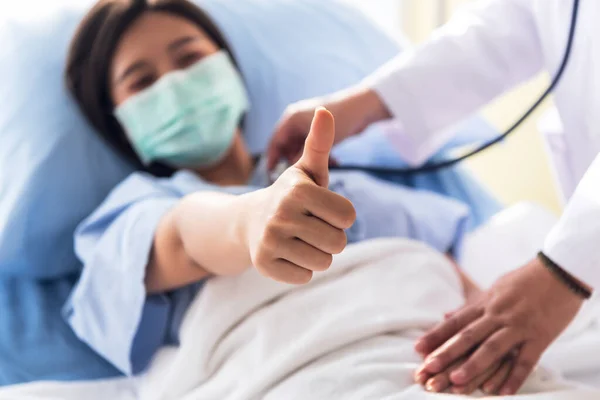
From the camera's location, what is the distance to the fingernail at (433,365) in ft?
2.66

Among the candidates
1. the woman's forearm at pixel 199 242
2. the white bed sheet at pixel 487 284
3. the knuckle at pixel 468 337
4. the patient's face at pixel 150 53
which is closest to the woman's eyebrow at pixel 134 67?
the patient's face at pixel 150 53

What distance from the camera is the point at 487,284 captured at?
4.20ft

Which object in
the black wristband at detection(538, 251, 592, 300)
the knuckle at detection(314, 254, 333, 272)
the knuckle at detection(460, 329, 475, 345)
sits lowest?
the knuckle at detection(460, 329, 475, 345)

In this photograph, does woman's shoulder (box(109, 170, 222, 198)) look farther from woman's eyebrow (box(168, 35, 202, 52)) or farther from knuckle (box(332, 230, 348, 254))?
knuckle (box(332, 230, 348, 254))

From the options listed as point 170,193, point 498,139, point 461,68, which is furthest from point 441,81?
point 170,193

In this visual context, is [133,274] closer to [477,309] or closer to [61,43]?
[477,309]

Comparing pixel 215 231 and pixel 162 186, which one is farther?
pixel 162 186

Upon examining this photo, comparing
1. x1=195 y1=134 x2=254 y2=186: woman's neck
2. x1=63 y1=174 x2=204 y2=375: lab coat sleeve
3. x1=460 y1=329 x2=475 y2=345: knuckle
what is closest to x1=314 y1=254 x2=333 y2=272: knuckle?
x1=460 y1=329 x2=475 y2=345: knuckle

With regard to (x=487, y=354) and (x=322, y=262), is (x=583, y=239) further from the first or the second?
(x=322, y=262)

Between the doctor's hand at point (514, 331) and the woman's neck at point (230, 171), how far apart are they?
597 mm

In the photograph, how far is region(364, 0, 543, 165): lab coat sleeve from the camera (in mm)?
1157

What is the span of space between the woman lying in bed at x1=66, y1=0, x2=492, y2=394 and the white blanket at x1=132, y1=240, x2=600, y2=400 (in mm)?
69

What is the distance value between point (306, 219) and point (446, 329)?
0.29 m

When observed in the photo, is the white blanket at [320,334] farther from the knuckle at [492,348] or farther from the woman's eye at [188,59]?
the woman's eye at [188,59]
